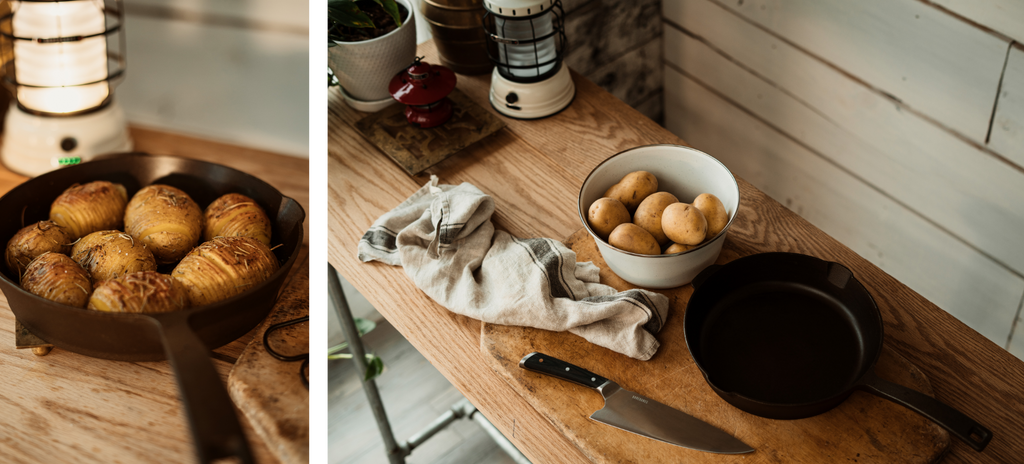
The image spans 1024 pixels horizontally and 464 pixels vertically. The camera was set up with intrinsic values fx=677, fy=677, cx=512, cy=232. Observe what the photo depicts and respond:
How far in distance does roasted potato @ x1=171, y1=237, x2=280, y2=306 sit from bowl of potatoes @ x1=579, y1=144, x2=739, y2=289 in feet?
1.32

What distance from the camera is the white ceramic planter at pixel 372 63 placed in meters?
1.07

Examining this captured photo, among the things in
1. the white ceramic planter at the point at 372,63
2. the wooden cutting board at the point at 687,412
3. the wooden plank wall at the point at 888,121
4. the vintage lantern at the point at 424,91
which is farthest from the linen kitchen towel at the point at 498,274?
the wooden plank wall at the point at 888,121

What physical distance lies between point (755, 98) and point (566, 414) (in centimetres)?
112

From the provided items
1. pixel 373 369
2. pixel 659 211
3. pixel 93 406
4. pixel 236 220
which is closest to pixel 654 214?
pixel 659 211

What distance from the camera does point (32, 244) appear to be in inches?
19.0

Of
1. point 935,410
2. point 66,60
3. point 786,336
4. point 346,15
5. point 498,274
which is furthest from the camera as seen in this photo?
point 346,15

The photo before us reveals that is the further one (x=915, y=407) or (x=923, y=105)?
(x=923, y=105)

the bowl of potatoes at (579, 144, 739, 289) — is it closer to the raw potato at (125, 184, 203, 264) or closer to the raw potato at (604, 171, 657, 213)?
the raw potato at (604, 171, 657, 213)

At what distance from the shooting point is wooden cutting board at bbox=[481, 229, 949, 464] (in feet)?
2.15

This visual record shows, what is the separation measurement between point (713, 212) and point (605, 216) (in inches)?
4.8

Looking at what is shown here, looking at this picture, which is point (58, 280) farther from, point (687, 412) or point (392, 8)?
point (392, 8)

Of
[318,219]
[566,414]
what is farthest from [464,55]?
[318,219]

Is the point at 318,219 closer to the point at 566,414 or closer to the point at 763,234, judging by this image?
the point at 566,414

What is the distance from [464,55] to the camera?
3.92 ft
